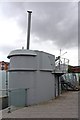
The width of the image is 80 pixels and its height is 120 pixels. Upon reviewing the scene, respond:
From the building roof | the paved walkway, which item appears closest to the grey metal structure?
the building roof

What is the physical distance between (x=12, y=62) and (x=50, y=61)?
363cm

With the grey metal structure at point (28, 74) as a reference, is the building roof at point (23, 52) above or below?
above

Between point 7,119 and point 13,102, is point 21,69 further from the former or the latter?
point 7,119

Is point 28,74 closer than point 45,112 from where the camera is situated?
No

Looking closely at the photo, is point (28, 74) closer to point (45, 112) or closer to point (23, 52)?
point (23, 52)

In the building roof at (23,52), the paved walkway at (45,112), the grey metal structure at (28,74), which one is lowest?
the paved walkway at (45,112)

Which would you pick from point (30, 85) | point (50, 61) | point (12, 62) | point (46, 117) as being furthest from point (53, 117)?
point (50, 61)

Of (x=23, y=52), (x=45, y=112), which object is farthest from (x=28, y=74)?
(x=45, y=112)

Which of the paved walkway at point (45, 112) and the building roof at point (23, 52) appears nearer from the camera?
the paved walkway at point (45, 112)

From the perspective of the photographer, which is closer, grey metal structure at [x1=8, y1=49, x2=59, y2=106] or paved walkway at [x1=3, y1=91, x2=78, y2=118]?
paved walkway at [x1=3, y1=91, x2=78, y2=118]

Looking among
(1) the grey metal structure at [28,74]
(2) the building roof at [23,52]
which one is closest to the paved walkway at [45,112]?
(1) the grey metal structure at [28,74]

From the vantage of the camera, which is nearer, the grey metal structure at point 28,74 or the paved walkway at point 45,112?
the paved walkway at point 45,112

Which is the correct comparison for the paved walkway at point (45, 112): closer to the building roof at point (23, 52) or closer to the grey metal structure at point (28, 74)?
the grey metal structure at point (28, 74)

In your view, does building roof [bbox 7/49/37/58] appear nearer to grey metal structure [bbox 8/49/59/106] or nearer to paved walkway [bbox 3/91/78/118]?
grey metal structure [bbox 8/49/59/106]
